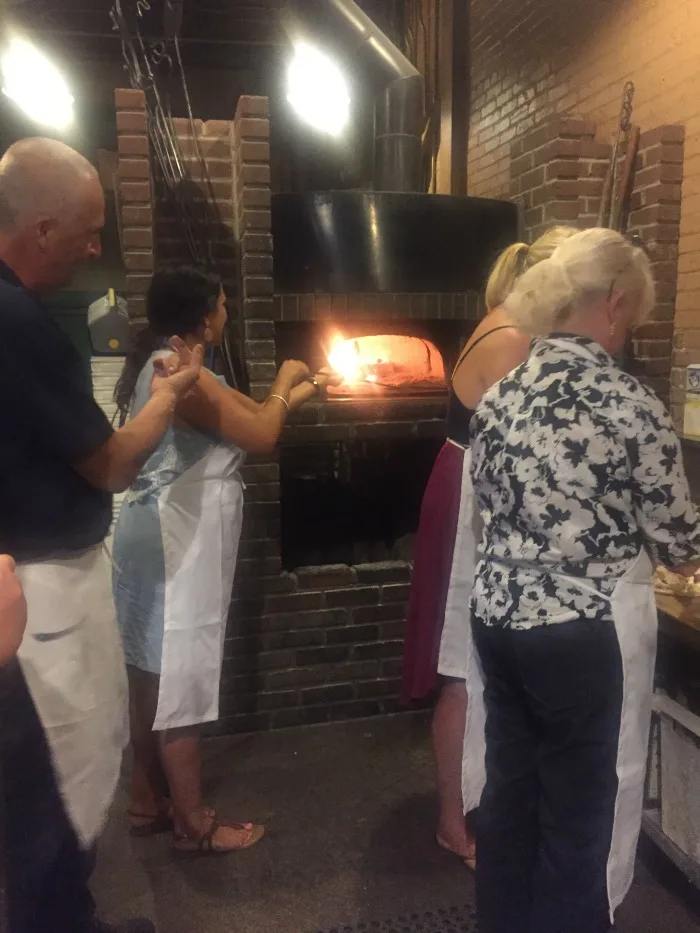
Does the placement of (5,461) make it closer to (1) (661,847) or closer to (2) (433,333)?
(1) (661,847)

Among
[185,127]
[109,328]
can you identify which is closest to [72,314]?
[109,328]

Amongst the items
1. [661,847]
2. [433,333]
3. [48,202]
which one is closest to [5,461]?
[48,202]

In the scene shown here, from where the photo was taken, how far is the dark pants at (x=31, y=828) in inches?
58.4

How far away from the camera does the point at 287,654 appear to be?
2.98 metres

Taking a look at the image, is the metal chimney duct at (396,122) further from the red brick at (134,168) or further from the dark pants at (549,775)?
the dark pants at (549,775)

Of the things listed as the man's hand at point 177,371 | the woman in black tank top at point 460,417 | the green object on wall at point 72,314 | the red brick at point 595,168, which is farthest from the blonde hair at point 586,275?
the green object on wall at point 72,314

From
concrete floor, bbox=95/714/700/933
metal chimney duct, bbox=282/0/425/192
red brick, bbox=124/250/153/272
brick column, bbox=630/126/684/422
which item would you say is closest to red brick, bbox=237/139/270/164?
red brick, bbox=124/250/153/272

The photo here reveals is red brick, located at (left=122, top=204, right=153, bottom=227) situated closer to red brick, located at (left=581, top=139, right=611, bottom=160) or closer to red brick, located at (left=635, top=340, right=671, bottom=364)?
red brick, located at (left=581, top=139, right=611, bottom=160)

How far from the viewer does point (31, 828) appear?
1522mm

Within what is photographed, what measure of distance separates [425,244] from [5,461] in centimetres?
208

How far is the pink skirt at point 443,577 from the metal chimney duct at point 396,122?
1.89m

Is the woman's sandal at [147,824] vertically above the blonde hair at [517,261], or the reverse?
the blonde hair at [517,261]

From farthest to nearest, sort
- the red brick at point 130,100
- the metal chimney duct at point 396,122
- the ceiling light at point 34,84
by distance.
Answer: the metal chimney duct at point 396,122 → the ceiling light at point 34,84 → the red brick at point 130,100

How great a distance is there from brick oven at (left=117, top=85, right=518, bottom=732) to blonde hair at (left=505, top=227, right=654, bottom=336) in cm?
139
